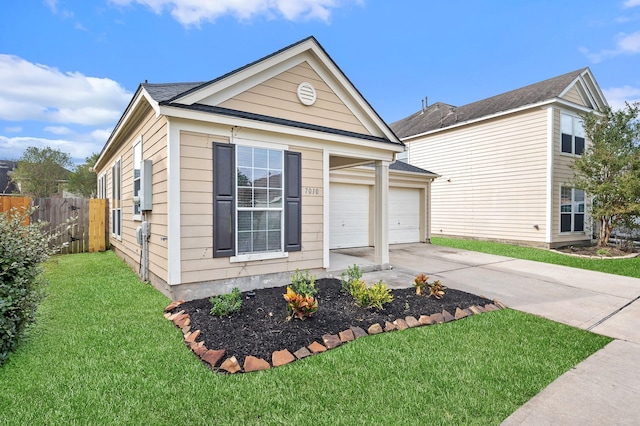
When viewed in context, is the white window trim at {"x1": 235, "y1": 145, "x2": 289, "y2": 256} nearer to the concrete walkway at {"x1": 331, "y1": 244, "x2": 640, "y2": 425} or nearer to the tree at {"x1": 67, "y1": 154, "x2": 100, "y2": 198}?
the concrete walkway at {"x1": 331, "y1": 244, "x2": 640, "y2": 425}

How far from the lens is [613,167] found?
1053cm

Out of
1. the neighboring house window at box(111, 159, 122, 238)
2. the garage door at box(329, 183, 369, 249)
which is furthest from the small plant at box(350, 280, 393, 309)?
the neighboring house window at box(111, 159, 122, 238)

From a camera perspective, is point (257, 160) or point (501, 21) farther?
point (501, 21)

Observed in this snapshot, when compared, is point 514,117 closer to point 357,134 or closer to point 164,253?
point 357,134

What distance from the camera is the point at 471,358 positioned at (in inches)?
126

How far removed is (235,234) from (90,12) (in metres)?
8.57

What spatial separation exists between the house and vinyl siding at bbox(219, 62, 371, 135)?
0.02 meters

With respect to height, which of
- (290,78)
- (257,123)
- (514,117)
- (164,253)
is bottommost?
(164,253)

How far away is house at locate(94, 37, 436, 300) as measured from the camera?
484 cm

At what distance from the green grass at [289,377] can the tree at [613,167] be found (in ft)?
30.4

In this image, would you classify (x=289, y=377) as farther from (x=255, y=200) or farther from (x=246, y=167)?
(x=246, y=167)

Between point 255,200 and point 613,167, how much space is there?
12.0 metres

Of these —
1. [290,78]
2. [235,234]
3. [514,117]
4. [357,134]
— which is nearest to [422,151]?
[514,117]

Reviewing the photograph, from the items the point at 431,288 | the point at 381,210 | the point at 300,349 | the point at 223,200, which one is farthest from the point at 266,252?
the point at 381,210
